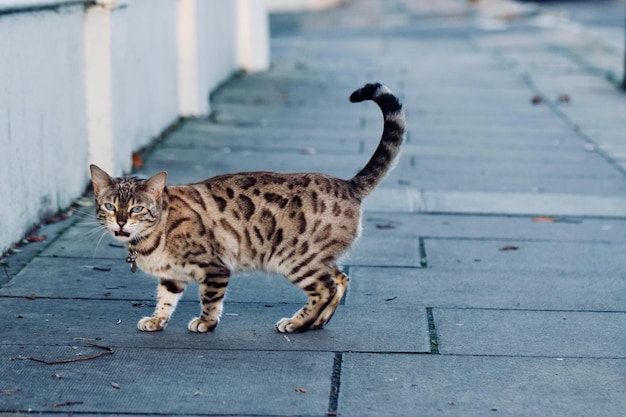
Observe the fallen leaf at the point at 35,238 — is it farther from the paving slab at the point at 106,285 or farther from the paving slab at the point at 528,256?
the paving slab at the point at 528,256

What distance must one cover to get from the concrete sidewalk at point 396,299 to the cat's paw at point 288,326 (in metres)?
0.05

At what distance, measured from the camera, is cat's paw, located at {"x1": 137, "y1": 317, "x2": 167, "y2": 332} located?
5.82 m

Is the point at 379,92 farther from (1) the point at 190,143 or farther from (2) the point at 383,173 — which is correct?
(1) the point at 190,143

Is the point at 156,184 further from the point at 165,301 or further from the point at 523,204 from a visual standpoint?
the point at 523,204

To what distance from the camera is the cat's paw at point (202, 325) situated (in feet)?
19.0

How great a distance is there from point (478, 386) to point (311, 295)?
1.17 meters

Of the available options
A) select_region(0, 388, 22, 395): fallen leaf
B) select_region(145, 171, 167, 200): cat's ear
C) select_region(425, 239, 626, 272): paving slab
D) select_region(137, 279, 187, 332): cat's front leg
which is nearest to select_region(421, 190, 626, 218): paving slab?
select_region(425, 239, 626, 272): paving slab

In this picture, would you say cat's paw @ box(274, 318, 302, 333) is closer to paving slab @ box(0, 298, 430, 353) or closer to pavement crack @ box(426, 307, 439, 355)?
paving slab @ box(0, 298, 430, 353)

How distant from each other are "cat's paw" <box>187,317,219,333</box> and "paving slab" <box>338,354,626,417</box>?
822mm

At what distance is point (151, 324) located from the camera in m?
5.82

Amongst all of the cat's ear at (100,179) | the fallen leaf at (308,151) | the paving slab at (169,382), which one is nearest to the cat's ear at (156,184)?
the cat's ear at (100,179)


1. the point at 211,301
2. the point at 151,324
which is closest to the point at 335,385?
the point at 211,301

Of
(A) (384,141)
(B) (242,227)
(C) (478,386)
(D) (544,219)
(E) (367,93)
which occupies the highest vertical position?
(E) (367,93)

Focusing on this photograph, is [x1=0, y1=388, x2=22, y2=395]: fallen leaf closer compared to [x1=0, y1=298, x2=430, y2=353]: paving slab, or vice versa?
[x1=0, y1=388, x2=22, y2=395]: fallen leaf
